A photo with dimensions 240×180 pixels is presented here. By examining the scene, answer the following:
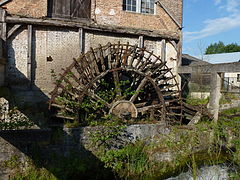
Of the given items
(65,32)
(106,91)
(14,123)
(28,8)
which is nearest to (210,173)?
(106,91)

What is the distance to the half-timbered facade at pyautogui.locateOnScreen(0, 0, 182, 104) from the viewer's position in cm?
749

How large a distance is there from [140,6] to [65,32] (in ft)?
11.0

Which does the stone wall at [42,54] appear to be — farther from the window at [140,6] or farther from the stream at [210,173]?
the stream at [210,173]

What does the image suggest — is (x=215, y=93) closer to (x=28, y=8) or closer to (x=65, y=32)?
(x=65, y=32)

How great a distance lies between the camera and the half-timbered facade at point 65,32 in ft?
24.6

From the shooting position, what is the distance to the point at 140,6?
9.34 metres

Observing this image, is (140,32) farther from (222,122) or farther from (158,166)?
(158,166)

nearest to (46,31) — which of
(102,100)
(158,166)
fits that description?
(102,100)

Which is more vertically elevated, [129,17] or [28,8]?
[129,17]

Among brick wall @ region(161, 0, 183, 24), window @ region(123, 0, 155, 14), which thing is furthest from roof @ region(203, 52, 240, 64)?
window @ region(123, 0, 155, 14)

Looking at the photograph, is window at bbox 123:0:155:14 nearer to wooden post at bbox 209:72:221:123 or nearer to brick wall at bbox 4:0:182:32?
brick wall at bbox 4:0:182:32

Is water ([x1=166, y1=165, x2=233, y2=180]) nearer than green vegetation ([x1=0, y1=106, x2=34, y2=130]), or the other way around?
green vegetation ([x1=0, y1=106, x2=34, y2=130])

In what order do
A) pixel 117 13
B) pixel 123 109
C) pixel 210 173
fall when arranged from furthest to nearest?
pixel 117 13, pixel 123 109, pixel 210 173

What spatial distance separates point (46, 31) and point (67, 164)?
4.75 meters
